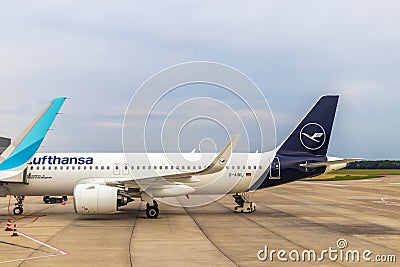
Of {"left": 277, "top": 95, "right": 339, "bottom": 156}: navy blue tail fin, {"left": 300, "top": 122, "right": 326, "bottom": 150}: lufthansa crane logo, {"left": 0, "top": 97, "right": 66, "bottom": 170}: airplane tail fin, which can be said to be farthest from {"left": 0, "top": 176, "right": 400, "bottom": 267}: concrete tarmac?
{"left": 300, "top": 122, "right": 326, "bottom": 150}: lufthansa crane logo

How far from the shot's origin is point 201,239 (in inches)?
597

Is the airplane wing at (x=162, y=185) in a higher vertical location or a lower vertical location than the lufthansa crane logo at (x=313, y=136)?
lower

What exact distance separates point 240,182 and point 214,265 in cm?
1196

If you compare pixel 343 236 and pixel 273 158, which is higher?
pixel 273 158

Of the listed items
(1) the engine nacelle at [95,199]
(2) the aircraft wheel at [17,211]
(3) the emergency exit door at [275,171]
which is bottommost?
(2) the aircraft wheel at [17,211]

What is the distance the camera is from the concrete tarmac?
11922 millimetres

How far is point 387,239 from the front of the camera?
15305 mm

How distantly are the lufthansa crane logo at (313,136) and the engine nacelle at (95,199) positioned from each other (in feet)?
34.8

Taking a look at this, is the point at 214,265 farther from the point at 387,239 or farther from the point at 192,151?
the point at 192,151

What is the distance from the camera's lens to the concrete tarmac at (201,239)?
11.9 metres

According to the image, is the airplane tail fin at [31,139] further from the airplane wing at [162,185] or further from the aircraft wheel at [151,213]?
the aircraft wheel at [151,213]

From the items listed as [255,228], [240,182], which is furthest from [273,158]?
[255,228]

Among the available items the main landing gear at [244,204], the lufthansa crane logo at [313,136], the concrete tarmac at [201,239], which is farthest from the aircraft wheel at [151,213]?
the lufthansa crane logo at [313,136]

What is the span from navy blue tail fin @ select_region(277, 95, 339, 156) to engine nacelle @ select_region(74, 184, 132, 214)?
9.43 m
